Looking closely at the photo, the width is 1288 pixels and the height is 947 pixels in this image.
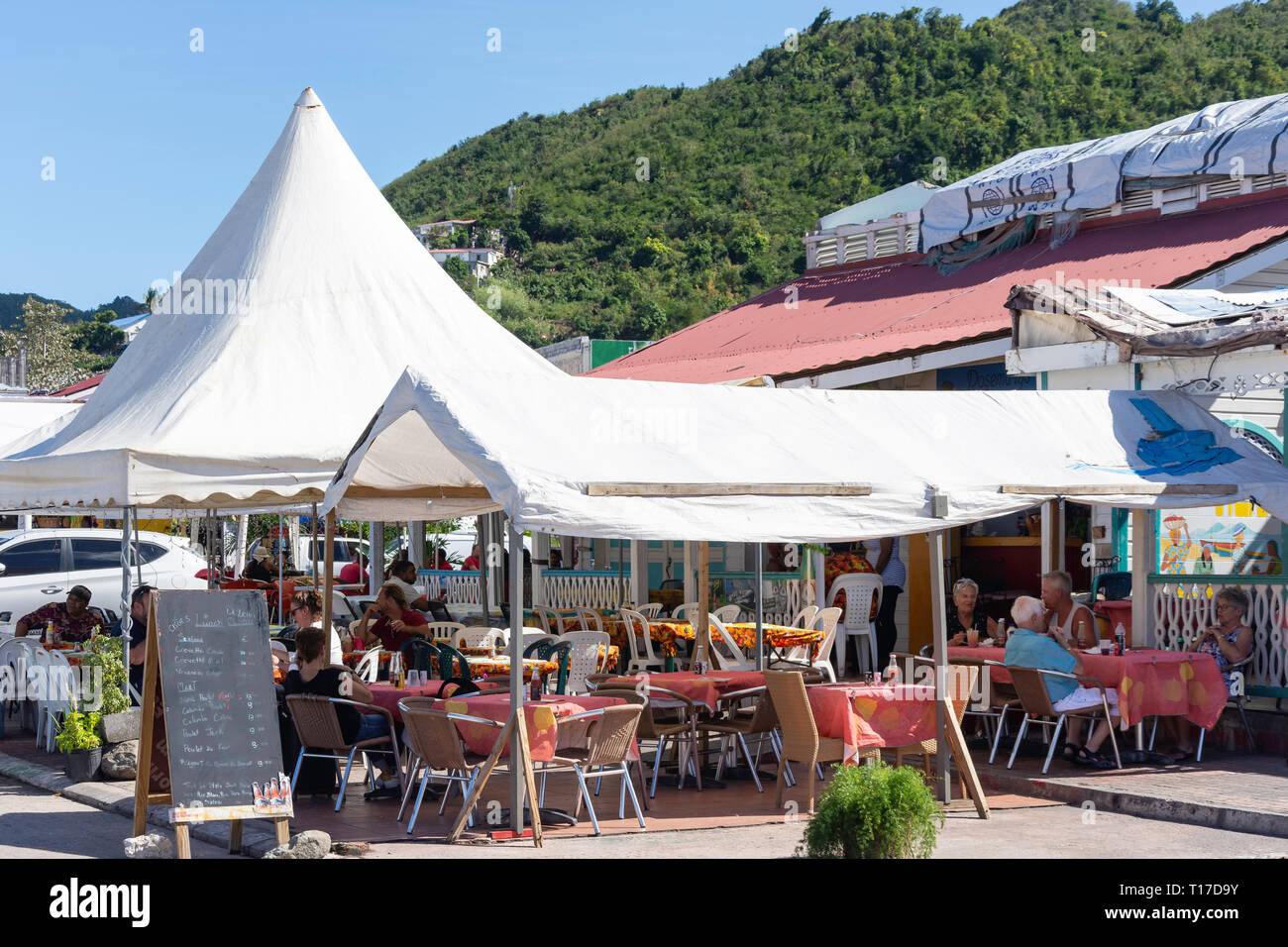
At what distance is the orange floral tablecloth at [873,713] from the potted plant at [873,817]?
216cm

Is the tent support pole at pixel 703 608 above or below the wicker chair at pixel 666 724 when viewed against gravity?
above

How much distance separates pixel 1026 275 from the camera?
17.2m

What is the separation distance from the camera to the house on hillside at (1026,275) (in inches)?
559

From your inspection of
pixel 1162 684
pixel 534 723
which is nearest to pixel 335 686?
pixel 534 723

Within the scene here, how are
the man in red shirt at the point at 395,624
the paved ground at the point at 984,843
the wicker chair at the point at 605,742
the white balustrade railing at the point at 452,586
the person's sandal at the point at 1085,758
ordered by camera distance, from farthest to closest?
the white balustrade railing at the point at 452,586 → the man in red shirt at the point at 395,624 → the person's sandal at the point at 1085,758 → the wicker chair at the point at 605,742 → the paved ground at the point at 984,843

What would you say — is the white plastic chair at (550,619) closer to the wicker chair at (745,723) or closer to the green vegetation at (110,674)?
the green vegetation at (110,674)

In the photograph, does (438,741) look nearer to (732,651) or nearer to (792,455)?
(792,455)

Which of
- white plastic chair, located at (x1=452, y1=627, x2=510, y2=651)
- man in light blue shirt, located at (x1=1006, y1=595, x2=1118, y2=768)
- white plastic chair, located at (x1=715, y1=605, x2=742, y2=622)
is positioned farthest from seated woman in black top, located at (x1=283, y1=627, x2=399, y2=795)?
white plastic chair, located at (x1=715, y1=605, x2=742, y2=622)

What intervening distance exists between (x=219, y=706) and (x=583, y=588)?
38.8 feet

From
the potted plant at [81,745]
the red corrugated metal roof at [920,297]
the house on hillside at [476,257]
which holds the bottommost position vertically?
the potted plant at [81,745]

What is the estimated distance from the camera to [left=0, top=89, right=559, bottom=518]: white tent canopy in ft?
37.2

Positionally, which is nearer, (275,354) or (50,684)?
(50,684)

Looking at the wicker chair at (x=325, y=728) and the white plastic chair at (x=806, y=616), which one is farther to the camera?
the white plastic chair at (x=806, y=616)

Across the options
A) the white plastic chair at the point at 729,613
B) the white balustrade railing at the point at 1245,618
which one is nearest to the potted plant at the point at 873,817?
the white balustrade railing at the point at 1245,618
